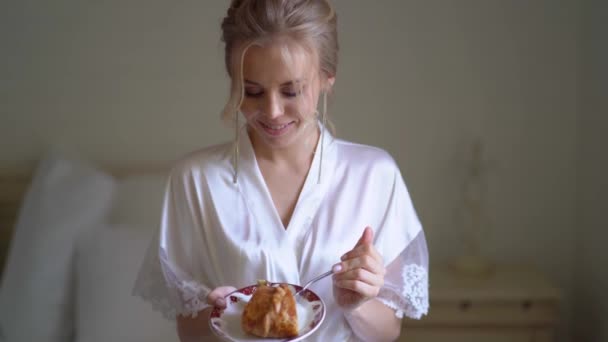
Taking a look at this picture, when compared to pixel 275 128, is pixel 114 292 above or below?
below

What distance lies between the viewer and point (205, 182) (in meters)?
1.23

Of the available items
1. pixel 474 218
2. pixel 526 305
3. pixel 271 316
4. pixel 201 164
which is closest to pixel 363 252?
pixel 271 316

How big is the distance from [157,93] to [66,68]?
1.23 feet

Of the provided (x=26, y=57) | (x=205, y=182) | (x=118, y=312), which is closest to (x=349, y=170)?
(x=205, y=182)

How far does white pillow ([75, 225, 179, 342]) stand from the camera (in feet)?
6.14

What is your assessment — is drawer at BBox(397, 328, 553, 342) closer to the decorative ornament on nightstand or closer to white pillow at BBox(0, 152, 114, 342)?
the decorative ornament on nightstand

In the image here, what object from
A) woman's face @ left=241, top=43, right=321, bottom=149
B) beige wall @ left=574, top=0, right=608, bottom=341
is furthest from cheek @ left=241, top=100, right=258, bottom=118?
beige wall @ left=574, top=0, right=608, bottom=341

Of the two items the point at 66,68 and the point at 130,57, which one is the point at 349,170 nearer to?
the point at 130,57

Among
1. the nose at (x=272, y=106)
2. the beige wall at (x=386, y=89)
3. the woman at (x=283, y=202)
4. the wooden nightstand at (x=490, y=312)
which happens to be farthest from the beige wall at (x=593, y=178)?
the nose at (x=272, y=106)

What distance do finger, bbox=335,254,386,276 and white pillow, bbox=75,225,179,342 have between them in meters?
1.01

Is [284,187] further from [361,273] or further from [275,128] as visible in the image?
[361,273]

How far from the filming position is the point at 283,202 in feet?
4.14

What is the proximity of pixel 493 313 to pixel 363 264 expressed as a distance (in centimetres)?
125

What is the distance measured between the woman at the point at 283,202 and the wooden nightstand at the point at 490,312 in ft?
2.89
